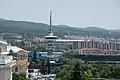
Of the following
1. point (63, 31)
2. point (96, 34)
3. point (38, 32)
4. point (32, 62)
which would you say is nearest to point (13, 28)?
point (38, 32)

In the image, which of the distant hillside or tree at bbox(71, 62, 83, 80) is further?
the distant hillside

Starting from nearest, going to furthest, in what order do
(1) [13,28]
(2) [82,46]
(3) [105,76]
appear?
(3) [105,76] → (2) [82,46] → (1) [13,28]

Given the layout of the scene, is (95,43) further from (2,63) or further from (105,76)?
(2,63)

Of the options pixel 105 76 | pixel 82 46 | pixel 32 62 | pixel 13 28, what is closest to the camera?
pixel 105 76

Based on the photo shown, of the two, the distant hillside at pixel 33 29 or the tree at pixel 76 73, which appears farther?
the distant hillside at pixel 33 29

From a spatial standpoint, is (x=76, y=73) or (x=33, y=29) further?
(x=33, y=29)

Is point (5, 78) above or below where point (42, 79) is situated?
above

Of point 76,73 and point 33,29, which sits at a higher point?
point 33,29

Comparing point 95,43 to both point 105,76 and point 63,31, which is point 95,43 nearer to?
point 63,31

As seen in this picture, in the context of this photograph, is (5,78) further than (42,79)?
No

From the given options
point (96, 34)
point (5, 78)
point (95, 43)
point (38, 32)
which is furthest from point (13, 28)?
point (5, 78)
